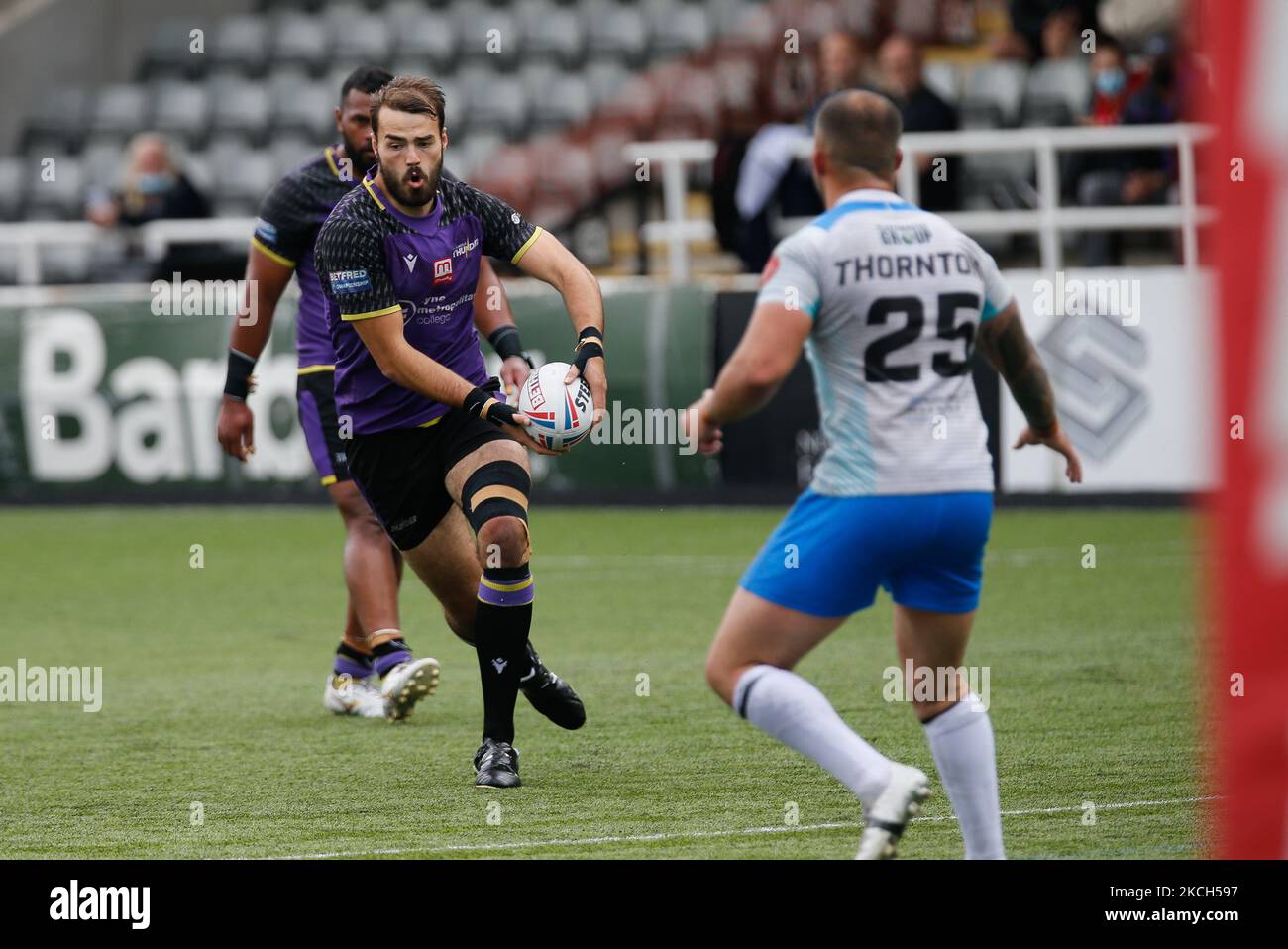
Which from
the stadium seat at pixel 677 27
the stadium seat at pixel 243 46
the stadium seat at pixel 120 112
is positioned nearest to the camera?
the stadium seat at pixel 677 27

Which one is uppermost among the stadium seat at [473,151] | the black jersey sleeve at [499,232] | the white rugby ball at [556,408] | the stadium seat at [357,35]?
the stadium seat at [357,35]

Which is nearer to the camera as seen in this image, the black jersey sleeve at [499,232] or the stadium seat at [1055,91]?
the black jersey sleeve at [499,232]

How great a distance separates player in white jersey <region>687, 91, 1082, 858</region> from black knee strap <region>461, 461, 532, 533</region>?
1.47 m

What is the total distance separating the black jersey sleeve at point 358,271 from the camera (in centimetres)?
630

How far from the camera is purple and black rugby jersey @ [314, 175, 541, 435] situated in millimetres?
6320

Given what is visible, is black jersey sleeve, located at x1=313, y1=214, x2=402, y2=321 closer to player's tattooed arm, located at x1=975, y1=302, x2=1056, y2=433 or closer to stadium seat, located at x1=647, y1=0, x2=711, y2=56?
player's tattooed arm, located at x1=975, y1=302, x2=1056, y2=433

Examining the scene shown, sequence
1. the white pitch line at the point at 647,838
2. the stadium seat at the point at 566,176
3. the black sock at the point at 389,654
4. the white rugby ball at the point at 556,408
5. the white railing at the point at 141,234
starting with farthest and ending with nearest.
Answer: the stadium seat at the point at 566,176, the white railing at the point at 141,234, the black sock at the point at 389,654, the white rugby ball at the point at 556,408, the white pitch line at the point at 647,838

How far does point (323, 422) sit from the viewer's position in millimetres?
7906

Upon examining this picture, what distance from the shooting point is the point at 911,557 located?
4.74m

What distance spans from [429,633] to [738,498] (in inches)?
211

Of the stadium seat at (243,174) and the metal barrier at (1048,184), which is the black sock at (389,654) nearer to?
the metal barrier at (1048,184)

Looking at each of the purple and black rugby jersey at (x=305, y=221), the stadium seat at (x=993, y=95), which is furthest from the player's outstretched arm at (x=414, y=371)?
the stadium seat at (x=993, y=95)

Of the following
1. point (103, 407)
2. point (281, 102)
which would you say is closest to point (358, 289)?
point (103, 407)

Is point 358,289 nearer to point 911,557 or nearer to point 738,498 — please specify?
point 911,557
